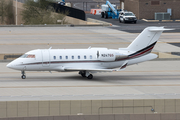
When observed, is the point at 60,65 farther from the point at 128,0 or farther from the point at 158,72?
the point at 128,0

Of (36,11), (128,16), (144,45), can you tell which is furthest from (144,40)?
(36,11)

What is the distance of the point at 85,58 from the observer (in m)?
32.7

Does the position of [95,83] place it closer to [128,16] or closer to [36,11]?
[128,16]

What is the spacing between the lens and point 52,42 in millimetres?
57188

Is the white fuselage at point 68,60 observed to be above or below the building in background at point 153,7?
below

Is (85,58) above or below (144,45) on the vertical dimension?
below

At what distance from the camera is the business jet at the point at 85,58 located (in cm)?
3212

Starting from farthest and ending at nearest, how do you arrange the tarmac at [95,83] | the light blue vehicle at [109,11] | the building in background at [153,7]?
the light blue vehicle at [109,11] → the building in background at [153,7] → the tarmac at [95,83]

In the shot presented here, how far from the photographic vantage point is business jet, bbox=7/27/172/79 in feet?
105

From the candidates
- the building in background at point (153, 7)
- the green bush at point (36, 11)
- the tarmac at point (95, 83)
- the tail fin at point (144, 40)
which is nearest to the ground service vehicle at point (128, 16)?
the building in background at point (153, 7)

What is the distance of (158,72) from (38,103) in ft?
58.2

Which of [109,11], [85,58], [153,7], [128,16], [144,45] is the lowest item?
[85,58]

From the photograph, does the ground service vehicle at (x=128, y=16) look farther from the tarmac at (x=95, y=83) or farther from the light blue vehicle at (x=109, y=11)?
the tarmac at (x=95, y=83)

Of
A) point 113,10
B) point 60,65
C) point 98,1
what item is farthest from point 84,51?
point 98,1
